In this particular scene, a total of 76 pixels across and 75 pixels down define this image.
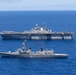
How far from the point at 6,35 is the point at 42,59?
61611mm

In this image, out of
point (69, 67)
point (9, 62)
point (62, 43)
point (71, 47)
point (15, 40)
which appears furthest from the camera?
point (15, 40)

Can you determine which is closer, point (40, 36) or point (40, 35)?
point (40, 36)

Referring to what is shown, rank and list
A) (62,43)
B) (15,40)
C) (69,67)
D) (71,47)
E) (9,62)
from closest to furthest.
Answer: (69,67) → (9,62) → (71,47) → (62,43) → (15,40)

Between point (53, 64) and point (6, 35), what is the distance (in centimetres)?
6884

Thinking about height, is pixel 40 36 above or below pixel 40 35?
below

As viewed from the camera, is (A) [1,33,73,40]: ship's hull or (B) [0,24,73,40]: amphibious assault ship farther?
(B) [0,24,73,40]: amphibious assault ship

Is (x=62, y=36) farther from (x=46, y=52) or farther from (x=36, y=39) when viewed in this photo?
(x=46, y=52)

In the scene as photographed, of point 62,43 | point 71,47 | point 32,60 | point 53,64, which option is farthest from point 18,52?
point 62,43

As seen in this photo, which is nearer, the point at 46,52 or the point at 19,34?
the point at 46,52

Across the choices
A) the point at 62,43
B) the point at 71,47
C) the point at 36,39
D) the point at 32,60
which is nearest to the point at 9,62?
the point at 32,60

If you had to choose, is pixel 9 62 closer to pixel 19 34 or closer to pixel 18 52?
pixel 18 52

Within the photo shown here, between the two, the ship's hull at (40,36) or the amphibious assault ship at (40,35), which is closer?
the ship's hull at (40,36)

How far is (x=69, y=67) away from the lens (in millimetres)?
112750

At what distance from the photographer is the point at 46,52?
125875 millimetres
